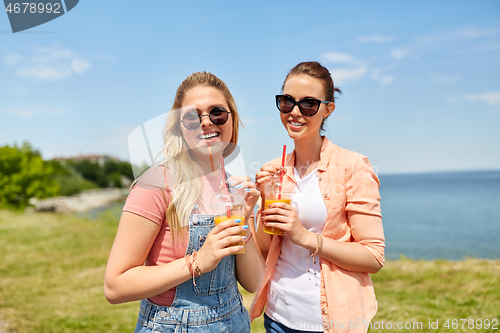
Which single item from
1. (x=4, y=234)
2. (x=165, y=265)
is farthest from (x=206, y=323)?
(x=4, y=234)

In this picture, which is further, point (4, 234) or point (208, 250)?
point (4, 234)

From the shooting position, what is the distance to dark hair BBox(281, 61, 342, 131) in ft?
8.00

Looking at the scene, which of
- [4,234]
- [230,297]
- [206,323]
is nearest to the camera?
[206,323]

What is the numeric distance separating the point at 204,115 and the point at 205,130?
3.9 inches

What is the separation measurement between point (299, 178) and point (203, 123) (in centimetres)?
89

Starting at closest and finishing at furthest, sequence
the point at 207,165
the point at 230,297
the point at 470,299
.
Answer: the point at 230,297, the point at 207,165, the point at 470,299

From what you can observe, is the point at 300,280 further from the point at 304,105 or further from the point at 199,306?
the point at 304,105

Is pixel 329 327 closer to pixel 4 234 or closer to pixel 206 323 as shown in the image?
pixel 206 323

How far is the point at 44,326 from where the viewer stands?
509 cm

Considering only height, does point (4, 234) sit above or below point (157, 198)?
below

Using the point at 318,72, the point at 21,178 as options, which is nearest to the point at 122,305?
the point at 318,72

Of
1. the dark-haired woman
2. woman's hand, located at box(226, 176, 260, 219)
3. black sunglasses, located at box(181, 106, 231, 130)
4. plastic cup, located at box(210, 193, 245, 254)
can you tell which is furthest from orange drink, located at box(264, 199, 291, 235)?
black sunglasses, located at box(181, 106, 231, 130)

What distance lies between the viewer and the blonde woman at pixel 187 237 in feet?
5.52

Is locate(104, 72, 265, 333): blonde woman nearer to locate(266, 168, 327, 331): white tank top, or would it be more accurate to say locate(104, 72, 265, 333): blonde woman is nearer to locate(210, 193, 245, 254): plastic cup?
locate(210, 193, 245, 254): plastic cup
